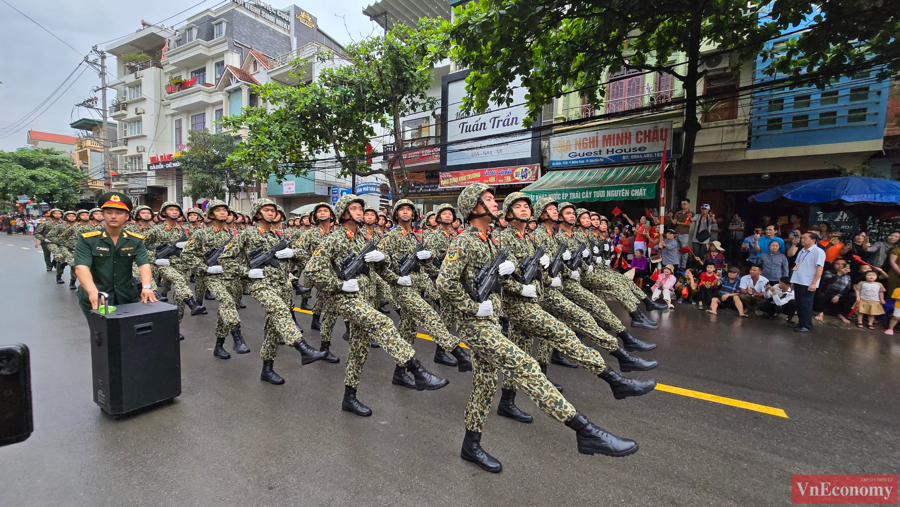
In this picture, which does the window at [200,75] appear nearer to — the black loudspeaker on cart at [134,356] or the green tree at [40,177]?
the green tree at [40,177]

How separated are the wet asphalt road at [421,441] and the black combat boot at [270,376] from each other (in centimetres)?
10

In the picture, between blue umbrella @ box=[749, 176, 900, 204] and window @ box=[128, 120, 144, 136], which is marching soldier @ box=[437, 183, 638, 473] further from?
window @ box=[128, 120, 144, 136]

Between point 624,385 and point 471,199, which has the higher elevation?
point 471,199

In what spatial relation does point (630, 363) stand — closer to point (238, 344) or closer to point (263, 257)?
point (263, 257)

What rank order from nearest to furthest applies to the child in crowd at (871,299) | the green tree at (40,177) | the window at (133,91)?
the child in crowd at (871,299) → the green tree at (40,177) → the window at (133,91)

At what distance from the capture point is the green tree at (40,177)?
3291 cm

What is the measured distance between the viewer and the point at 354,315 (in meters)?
3.71

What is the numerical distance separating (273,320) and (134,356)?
47.0 inches

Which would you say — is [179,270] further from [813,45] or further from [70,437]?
[813,45]

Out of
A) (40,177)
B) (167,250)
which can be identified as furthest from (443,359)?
(40,177)

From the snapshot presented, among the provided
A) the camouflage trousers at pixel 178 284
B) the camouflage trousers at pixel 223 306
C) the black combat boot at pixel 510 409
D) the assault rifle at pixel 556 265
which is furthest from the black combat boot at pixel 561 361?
the camouflage trousers at pixel 178 284

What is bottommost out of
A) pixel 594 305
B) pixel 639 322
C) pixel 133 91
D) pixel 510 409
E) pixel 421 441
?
pixel 421 441

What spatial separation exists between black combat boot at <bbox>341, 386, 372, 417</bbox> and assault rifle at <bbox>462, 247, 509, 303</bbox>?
1.56 metres

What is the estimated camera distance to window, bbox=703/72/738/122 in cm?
1180
